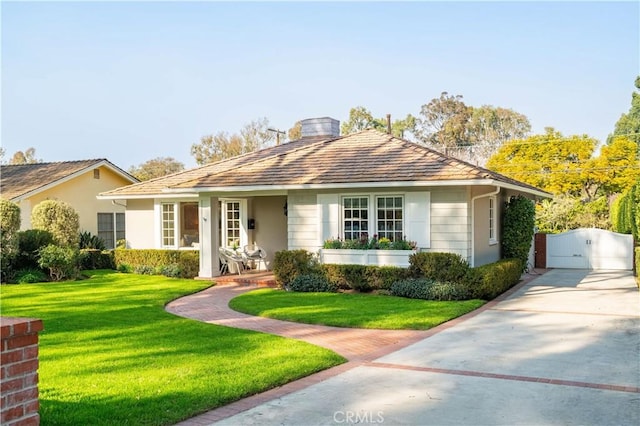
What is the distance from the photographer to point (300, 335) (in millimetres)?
9586

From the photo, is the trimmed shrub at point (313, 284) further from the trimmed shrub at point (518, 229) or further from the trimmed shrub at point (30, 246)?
the trimmed shrub at point (30, 246)

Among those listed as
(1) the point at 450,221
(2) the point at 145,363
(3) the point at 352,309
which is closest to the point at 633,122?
(1) the point at 450,221

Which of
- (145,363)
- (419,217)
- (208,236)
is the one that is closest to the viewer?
(145,363)

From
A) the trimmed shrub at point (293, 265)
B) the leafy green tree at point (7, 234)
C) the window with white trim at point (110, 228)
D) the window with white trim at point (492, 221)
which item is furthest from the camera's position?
the window with white trim at point (110, 228)

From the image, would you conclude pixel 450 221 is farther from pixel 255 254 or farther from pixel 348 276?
pixel 255 254

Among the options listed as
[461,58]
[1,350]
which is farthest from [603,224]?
[1,350]

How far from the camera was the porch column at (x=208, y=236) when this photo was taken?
56.4 ft

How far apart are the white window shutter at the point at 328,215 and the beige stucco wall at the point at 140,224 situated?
755cm

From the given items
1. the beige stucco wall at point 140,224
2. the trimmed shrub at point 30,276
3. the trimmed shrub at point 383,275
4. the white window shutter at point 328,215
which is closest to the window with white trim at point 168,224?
the beige stucco wall at point 140,224

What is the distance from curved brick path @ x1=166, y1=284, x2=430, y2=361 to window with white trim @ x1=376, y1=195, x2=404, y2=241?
453 centimetres

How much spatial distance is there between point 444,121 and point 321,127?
32.7 m

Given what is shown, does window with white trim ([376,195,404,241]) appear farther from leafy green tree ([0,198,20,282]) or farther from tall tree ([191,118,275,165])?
tall tree ([191,118,275,165])

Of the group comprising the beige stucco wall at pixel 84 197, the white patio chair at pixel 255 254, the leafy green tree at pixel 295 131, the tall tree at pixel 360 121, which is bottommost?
the white patio chair at pixel 255 254

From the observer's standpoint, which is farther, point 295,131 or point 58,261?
point 295,131
